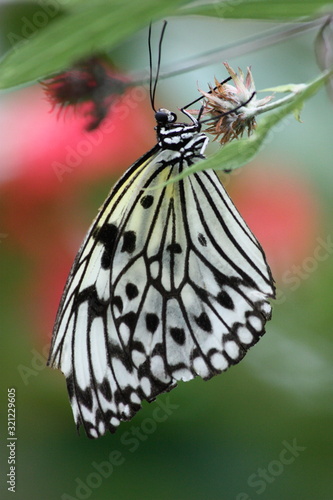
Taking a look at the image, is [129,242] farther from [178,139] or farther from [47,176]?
[47,176]

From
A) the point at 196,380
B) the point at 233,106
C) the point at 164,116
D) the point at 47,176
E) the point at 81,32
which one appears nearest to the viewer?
the point at 81,32

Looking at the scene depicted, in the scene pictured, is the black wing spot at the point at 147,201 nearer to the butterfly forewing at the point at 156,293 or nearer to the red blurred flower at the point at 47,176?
the butterfly forewing at the point at 156,293

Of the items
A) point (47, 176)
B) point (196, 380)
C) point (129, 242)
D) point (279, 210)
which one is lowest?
point (196, 380)

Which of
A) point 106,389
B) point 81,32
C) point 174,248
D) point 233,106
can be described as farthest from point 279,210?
point 81,32

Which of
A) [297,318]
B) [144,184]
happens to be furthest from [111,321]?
[297,318]

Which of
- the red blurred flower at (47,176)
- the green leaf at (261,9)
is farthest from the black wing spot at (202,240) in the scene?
the green leaf at (261,9)

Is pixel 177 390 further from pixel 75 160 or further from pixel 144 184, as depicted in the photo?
pixel 144 184

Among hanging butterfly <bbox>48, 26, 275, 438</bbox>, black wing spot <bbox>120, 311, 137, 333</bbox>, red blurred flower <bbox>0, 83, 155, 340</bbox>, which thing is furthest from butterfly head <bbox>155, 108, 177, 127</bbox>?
red blurred flower <bbox>0, 83, 155, 340</bbox>
